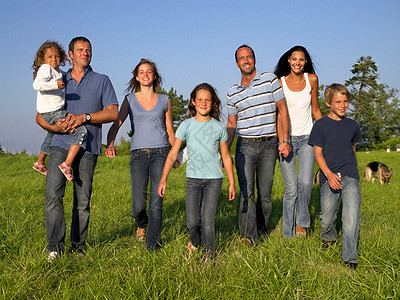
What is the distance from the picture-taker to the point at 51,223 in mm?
3844

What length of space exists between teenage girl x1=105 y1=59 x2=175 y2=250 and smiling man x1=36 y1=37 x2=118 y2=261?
0.37 metres

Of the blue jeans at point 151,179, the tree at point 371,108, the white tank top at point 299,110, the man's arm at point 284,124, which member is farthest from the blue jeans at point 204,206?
the tree at point 371,108

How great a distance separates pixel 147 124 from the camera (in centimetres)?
449

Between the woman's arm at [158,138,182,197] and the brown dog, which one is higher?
the woman's arm at [158,138,182,197]

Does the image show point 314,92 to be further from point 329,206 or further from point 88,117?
point 88,117

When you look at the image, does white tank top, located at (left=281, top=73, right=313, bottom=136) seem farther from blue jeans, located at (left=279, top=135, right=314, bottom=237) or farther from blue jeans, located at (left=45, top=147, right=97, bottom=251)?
blue jeans, located at (left=45, top=147, right=97, bottom=251)

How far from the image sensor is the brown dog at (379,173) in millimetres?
12602

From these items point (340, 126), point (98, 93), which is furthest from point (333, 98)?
point (98, 93)

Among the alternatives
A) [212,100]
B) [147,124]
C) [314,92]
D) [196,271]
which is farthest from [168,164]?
[314,92]

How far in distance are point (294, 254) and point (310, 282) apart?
77 cm

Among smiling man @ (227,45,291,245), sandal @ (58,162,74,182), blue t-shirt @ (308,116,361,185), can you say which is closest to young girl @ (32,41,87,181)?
sandal @ (58,162,74,182)

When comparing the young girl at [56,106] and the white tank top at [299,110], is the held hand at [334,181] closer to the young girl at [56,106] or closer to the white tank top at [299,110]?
the white tank top at [299,110]

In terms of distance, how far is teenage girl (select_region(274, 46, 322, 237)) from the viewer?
486 centimetres

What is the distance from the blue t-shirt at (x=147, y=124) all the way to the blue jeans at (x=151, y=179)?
0.28 ft
